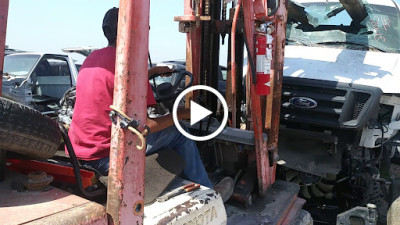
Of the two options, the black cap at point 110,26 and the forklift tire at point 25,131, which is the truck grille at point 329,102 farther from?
the forklift tire at point 25,131

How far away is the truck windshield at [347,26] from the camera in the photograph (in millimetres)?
5316

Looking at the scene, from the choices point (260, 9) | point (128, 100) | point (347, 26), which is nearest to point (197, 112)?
point (260, 9)

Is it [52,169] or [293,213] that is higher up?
[52,169]

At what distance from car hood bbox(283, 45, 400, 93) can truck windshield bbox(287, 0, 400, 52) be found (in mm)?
211

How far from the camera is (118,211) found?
1725 mm

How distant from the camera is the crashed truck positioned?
419 cm

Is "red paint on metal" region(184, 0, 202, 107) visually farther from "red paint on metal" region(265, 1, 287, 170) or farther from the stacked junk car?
"red paint on metal" region(265, 1, 287, 170)

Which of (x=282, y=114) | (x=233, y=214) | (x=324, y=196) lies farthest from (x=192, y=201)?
(x=324, y=196)

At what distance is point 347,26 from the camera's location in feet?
18.4

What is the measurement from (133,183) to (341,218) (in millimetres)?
2665

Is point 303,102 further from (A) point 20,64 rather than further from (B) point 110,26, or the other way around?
(A) point 20,64

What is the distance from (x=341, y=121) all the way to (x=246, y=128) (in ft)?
3.67

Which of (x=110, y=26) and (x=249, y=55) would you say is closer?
(x=110, y=26)

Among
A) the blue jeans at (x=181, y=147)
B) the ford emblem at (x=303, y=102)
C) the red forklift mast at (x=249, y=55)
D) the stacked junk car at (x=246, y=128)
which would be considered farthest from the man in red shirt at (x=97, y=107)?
the ford emblem at (x=303, y=102)
